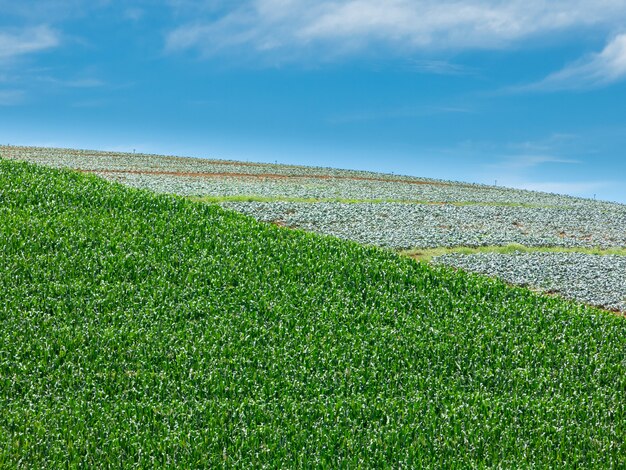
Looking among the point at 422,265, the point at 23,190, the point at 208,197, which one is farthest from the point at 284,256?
the point at 208,197

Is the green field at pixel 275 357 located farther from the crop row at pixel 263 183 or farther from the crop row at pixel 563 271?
the crop row at pixel 263 183

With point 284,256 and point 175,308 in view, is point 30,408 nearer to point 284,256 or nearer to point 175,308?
point 175,308

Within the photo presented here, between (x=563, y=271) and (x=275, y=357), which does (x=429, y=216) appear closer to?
(x=563, y=271)

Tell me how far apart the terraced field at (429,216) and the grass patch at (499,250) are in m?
0.28

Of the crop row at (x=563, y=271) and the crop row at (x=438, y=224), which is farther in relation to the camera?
the crop row at (x=438, y=224)

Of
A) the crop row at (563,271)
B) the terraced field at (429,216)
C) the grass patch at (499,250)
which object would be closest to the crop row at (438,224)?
the terraced field at (429,216)

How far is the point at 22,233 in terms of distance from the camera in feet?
59.3

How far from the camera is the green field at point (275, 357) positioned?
995 cm

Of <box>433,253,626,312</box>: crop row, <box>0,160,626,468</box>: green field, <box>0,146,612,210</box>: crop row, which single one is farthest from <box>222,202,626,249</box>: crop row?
<box>0,160,626,468</box>: green field

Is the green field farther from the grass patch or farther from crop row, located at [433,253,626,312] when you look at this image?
the grass patch

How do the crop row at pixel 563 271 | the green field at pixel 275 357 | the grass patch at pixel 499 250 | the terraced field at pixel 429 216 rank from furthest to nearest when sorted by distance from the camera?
the grass patch at pixel 499 250
the terraced field at pixel 429 216
the crop row at pixel 563 271
the green field at pixel 275 357

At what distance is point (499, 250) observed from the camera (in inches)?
961

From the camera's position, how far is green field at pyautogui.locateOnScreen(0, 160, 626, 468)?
9.95 meters

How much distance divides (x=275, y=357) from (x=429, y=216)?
19.5 metres
